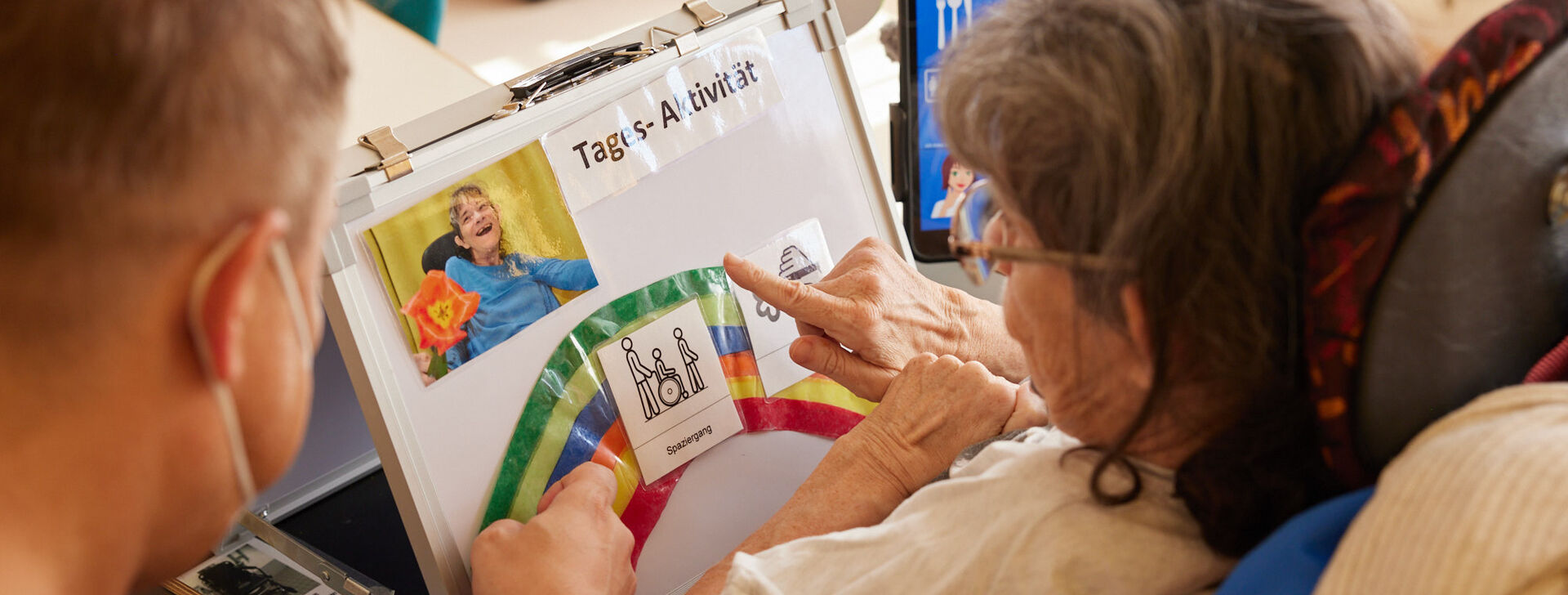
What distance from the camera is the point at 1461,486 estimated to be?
1.66 feet

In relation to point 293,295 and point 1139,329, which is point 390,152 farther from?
point 1139,329

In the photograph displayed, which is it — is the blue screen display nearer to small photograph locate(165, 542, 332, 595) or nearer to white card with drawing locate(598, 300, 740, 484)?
white card with drawing locate(598, 300, 740, 484)

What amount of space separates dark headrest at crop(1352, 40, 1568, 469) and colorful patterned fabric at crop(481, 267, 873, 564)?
2.32ft

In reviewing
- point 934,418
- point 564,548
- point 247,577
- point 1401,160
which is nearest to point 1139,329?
point 1401,160

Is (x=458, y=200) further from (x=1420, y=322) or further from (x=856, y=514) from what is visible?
(x=1420, y=322)

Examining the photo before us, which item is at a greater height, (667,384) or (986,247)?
(986,247)

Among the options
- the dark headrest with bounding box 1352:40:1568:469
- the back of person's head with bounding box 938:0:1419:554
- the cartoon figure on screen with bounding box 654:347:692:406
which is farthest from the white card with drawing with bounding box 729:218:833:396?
the dark headrest with bounding box 1352:40:1568:469

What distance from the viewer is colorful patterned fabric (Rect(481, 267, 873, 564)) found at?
40.4 inches

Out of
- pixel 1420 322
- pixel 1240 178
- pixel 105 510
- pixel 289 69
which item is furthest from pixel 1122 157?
pixel 105 510

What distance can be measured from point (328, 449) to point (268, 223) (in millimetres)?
1273

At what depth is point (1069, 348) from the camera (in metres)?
0.70

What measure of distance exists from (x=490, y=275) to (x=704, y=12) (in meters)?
0.43

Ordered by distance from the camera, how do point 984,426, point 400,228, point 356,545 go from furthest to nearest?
point 356,545, point 984,426, point 400,228

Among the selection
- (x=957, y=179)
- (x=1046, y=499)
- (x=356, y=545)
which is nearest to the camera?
(x=1046, y=499)
